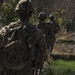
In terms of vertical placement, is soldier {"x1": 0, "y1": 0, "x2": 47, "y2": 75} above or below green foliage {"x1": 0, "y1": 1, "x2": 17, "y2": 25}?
above

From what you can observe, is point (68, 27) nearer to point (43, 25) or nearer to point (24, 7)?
point (43, 25)

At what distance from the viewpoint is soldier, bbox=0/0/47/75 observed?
21.6 ft

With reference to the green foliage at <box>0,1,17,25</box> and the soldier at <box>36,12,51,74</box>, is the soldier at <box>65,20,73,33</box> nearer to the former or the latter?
the green foliage at <box>0,1,17,25</box>

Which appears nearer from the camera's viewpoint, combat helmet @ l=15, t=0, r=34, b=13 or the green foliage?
combat helmet @ l=15, t=0, r=34, b=13

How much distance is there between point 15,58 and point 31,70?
35cm

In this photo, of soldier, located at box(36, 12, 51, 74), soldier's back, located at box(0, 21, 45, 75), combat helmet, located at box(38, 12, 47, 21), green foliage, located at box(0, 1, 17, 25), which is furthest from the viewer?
green foliage, located at box(0, 1, 17, 25)

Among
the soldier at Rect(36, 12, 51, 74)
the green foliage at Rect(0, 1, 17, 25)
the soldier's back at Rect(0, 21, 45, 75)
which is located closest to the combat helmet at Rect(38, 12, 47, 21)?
the soldier at Rect(36, 12, 51, 74)

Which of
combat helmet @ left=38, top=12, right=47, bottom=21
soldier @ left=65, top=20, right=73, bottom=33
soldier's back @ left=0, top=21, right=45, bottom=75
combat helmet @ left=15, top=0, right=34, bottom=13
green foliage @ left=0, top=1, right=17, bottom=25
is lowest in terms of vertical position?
soldier @ left=65, top=20, right=73, bottom=33

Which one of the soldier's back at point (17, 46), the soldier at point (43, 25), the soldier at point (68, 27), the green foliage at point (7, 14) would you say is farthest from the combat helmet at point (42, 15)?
the soldier at point (68, 27)

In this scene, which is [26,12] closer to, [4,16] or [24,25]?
[24,25]

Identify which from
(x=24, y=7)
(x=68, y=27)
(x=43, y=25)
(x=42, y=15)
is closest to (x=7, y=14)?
(x=43, y=25)

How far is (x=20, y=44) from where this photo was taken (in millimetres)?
6570

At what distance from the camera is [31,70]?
678 cm

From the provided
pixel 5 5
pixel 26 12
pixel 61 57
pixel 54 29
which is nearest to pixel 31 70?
pixel 26 12
